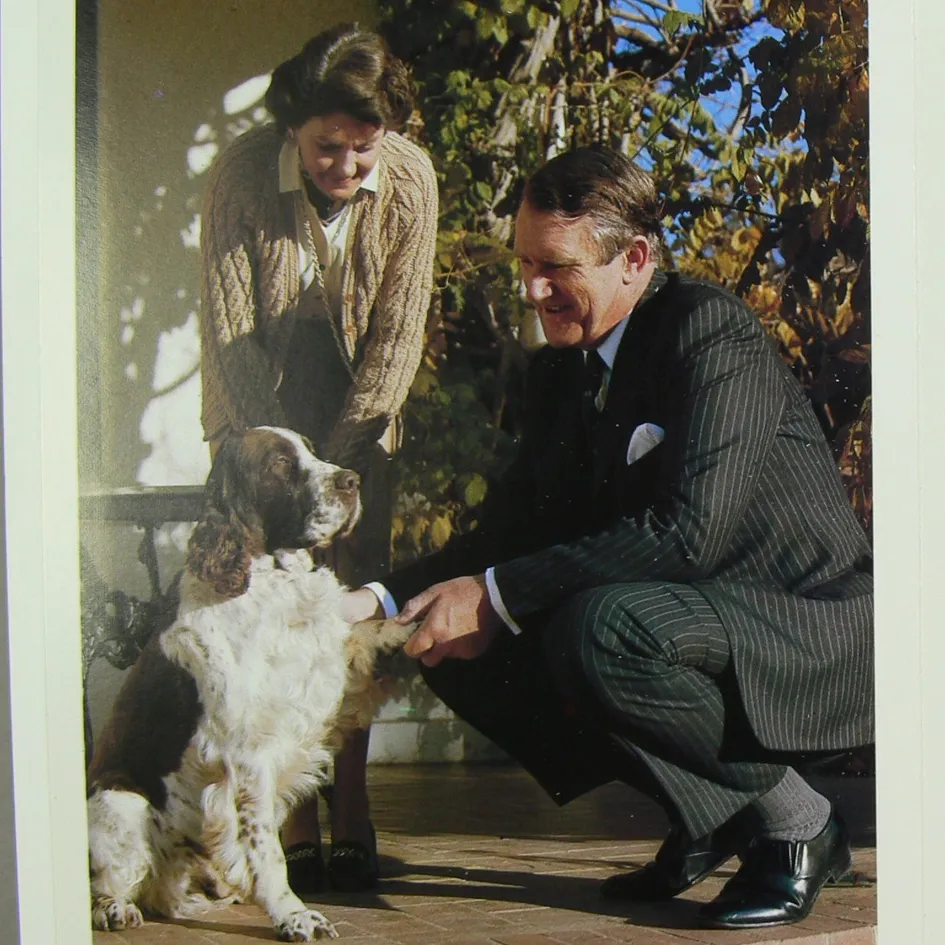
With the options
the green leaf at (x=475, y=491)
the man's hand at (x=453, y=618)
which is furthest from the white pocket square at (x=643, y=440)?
the man's hand at (x=453, y=618)

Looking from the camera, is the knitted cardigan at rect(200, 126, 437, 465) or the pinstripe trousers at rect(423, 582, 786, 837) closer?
the pinstripe trousers at rect(423, 582, 786, 837)

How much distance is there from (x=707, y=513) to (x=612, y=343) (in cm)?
53

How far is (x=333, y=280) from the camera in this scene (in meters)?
3.94

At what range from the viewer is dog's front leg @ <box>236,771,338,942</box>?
3656 mm

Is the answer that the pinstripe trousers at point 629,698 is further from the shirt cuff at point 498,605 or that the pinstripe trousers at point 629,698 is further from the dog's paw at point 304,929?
the dog's paw at point 304,929

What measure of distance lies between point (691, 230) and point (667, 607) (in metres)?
1.05

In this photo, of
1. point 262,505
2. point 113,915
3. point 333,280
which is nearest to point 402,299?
point 333,280

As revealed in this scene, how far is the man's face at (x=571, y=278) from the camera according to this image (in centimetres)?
398

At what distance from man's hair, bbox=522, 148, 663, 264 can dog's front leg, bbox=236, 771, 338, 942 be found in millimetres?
1683

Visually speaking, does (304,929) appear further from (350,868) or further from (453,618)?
(453,618)

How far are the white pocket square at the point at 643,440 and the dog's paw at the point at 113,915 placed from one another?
172 cm

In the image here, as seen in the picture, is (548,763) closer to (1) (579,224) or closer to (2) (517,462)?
(2) (517,462)

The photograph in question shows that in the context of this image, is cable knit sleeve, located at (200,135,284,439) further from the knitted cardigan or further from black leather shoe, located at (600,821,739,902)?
black leather shoe, located at (600,821,739,902)

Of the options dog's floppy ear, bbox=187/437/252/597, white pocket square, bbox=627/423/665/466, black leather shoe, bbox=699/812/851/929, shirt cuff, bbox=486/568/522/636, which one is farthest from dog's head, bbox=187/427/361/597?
A: black leather shoe, bbox=699/812/851/929
